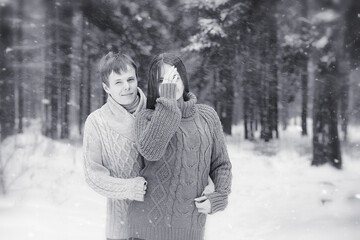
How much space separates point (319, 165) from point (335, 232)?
5.04 metres

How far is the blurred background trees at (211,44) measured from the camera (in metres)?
10.1

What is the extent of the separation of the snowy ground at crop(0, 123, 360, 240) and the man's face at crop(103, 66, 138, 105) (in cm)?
387

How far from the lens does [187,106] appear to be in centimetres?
228

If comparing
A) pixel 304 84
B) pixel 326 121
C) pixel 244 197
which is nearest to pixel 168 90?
pixel 244 197

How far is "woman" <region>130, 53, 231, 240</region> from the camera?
2.23 m

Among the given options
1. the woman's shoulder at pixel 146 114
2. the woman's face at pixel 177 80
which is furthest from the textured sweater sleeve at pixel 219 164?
the woman's shoulder at pixel 146 114

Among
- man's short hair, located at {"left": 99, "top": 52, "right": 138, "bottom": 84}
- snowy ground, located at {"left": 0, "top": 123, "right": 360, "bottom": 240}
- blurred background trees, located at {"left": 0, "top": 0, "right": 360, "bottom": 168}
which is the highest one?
blurred background trees, located at {"left": 0, "top": 0, "right": 360, "bottom": 168}

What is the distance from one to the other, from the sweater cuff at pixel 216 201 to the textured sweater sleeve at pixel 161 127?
34 cm

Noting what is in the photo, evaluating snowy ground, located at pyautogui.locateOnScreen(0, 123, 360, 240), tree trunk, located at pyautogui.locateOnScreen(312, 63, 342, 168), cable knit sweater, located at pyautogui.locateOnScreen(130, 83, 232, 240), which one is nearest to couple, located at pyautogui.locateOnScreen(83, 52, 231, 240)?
cable knit sweater, located at pyautogui.locateOnScreen(130, 83, 232, 240)

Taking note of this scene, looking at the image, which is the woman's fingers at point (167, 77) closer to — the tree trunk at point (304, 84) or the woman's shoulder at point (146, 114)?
the woman's shoulder at point (146, 114)

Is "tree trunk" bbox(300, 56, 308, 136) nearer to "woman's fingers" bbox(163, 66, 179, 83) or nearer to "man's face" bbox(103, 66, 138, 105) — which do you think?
"man's face" bbox(103, 66, 138, 105)

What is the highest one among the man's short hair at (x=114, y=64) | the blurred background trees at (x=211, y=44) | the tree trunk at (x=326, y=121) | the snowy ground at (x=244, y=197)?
the blurred background trees at (x=211, y=44)

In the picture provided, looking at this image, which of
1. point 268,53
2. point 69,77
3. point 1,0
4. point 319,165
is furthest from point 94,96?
point 319,165

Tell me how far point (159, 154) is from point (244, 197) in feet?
25.2
